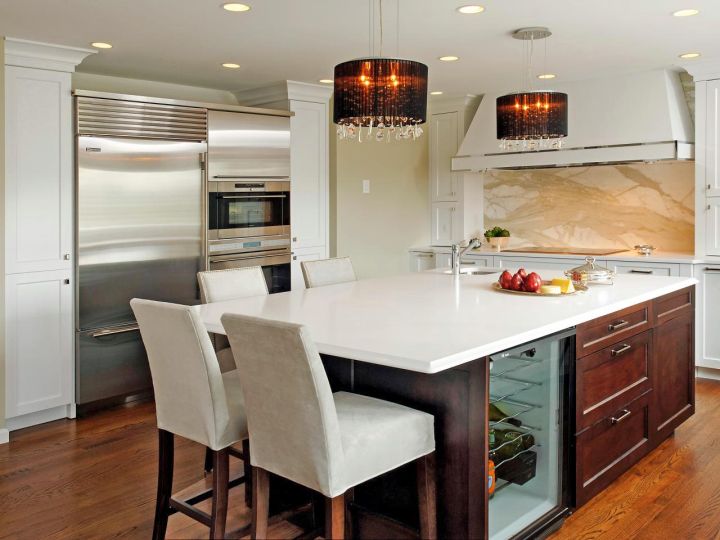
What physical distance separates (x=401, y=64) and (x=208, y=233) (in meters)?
2.57

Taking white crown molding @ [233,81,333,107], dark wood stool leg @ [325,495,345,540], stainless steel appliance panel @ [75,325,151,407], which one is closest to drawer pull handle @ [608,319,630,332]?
dark wood stool leg @ [325,495,345,540]

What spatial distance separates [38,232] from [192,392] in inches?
91.8

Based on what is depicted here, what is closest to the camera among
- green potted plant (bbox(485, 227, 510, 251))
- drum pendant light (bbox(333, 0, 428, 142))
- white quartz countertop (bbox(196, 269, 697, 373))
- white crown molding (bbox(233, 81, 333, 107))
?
white quartz countertop (bbox(196, 269, 697, 373))

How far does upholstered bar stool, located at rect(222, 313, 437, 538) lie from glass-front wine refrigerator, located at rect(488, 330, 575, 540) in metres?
0.40

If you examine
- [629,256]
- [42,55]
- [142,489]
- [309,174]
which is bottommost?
[142,489]

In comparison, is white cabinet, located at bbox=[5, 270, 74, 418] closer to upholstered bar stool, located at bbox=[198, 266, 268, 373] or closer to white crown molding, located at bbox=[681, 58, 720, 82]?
upholstered bar stool, located at bbox=[198, 266, 268, 373]

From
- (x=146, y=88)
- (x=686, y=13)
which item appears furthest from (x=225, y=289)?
(x=686, y=13)

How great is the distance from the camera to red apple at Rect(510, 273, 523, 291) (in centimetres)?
342

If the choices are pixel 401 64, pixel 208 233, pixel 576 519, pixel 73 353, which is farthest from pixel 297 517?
pixel 208 233

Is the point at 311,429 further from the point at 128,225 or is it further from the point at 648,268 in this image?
the point at 648,268

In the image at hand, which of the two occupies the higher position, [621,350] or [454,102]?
[454,102]

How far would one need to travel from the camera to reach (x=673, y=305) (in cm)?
373

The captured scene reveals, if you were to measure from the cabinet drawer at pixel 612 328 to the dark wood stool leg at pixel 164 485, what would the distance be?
1571 millimetres

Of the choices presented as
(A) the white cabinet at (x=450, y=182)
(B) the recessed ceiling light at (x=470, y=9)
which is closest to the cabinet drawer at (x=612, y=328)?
(B) the recessed ceiling light at (x=470, y=9)
